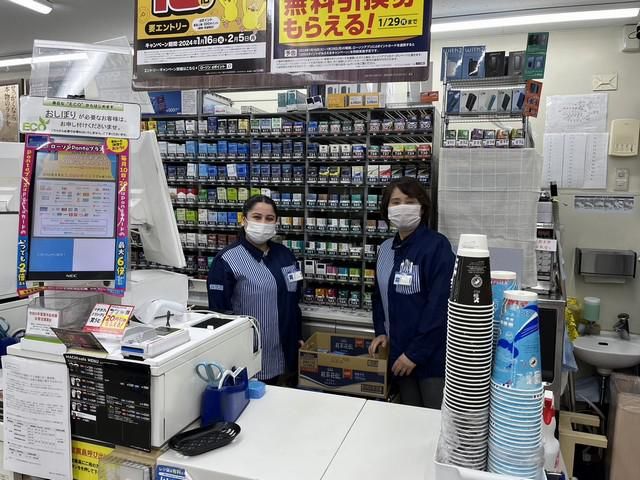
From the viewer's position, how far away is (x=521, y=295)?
0.99 metres

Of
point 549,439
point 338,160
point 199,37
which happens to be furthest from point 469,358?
point 338,160

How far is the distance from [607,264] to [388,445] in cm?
387

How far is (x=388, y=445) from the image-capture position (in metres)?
1.47

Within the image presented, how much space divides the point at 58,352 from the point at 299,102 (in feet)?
9.62

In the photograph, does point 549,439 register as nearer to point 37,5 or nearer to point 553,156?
point 553,156

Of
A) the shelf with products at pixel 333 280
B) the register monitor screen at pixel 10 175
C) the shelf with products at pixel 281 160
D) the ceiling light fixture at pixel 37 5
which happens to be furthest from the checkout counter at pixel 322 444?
the ceiling light fixture at pixel 37 5

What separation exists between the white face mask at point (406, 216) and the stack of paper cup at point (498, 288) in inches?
70.6

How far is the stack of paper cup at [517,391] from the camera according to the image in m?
0.98

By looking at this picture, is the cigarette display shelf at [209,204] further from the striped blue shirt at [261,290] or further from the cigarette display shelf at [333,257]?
the striped blue shirt at [261,290]

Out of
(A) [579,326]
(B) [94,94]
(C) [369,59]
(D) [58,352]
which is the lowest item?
(A) [579,326]

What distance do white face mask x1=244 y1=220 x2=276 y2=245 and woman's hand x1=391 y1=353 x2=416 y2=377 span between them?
109 centimetres

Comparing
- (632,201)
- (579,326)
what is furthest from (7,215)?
(632,201)

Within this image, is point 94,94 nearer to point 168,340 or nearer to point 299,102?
point 168,340

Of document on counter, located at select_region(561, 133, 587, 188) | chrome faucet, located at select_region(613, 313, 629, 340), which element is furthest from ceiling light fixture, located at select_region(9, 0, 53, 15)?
chrome faucet, located at select_region(613, 313, 629, 340)
